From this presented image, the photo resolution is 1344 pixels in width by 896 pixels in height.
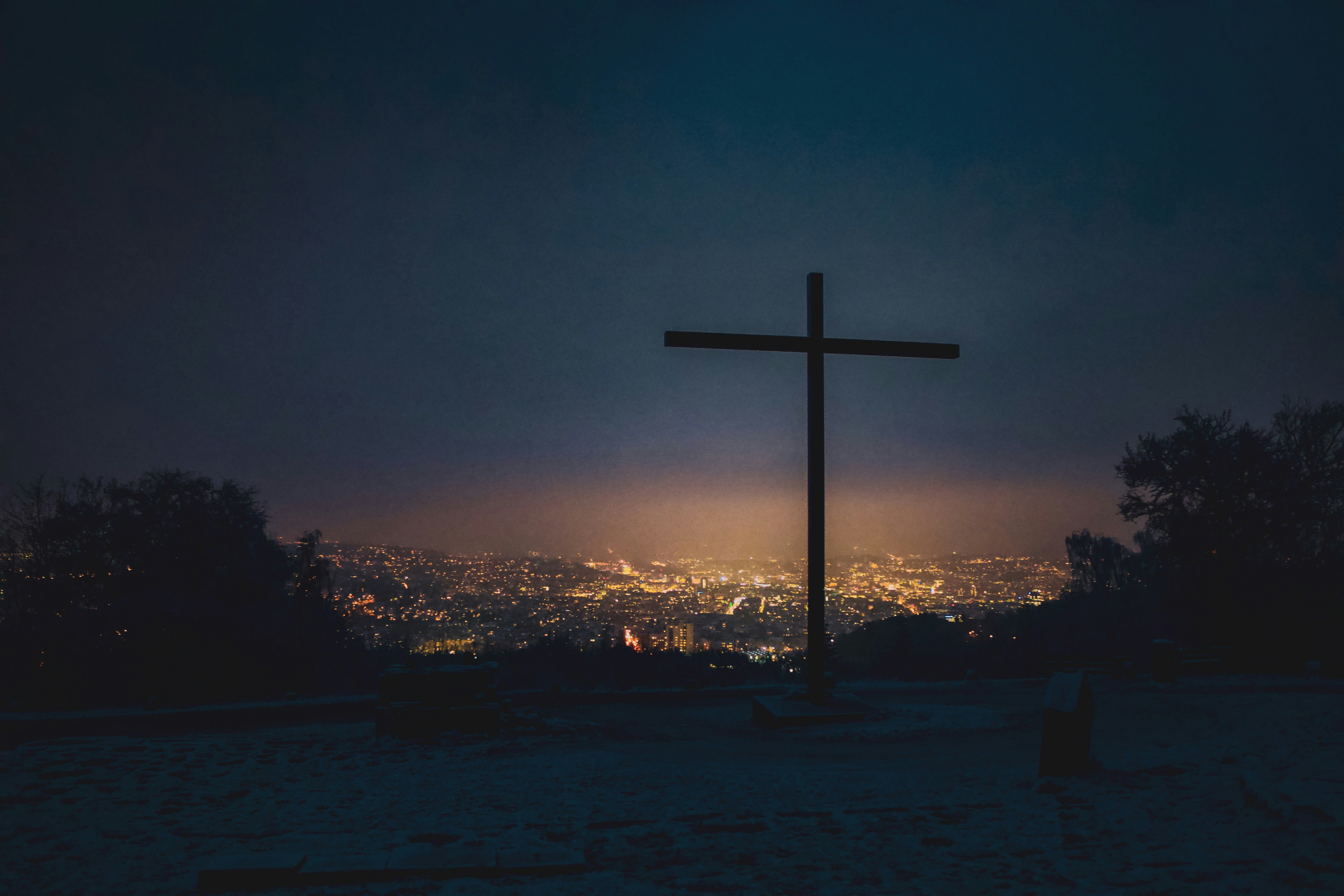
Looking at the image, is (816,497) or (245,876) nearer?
(245,876)

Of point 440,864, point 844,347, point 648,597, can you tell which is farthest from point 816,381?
point 648,597

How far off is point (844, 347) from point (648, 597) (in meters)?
37.3

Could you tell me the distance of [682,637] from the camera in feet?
104

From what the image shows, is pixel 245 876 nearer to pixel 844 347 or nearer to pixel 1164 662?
pixel 844 347

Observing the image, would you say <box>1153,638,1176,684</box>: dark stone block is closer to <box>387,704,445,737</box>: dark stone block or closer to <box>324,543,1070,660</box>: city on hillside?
<box>324,543,1070,660</box>: city on hillside

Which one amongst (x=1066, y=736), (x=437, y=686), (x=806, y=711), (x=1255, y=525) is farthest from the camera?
(x=1255, y=525)

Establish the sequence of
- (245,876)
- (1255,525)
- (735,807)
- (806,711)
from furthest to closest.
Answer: (1255,525) → (806,711) → (735,807) → (245,876)

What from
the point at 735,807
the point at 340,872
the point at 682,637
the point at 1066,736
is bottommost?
the point at 682,637

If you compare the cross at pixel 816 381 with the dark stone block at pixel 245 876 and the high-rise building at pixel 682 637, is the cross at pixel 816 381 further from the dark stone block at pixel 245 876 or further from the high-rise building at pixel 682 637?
the high-rise building at pixel 682 637

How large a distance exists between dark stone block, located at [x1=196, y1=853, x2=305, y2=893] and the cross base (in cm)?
730

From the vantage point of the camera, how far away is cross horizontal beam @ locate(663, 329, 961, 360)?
448 inches

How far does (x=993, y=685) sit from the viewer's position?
15656 millimetres

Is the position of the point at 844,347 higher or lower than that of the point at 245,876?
higher

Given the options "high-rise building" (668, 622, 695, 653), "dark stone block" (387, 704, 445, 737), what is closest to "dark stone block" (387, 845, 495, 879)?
"dark stone block" (387, 704, 445, 737)
